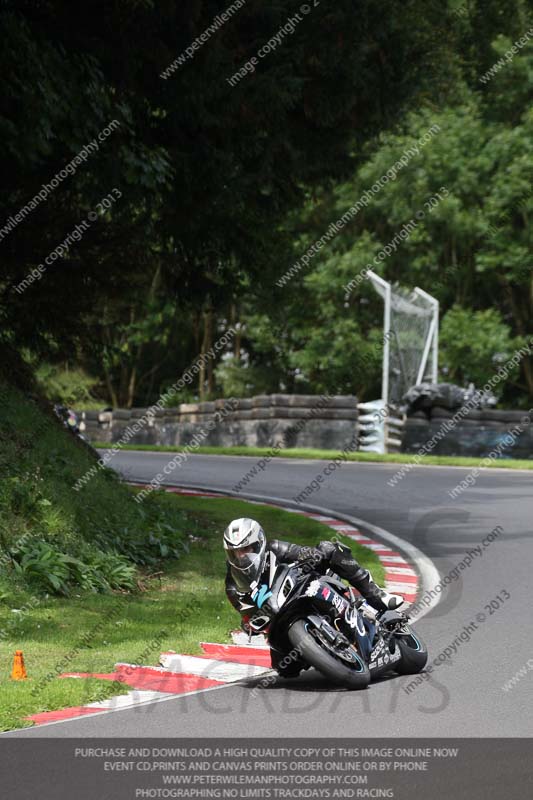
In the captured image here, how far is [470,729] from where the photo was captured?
6586 millimetres

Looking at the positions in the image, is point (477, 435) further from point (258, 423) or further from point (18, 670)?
point (18, 670)

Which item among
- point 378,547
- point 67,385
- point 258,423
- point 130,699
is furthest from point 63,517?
point 67,385

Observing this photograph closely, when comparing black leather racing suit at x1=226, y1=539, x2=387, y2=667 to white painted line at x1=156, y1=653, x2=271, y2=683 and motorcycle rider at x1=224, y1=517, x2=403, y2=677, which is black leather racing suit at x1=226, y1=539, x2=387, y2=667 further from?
white painted line at x1=156, y1=653, x2=271, y2=683

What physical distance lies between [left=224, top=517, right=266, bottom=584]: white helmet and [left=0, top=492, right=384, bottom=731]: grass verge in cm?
112

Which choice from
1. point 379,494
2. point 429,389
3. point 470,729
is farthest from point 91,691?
point 429,389

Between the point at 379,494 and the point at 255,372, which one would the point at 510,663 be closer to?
the point at 379,494

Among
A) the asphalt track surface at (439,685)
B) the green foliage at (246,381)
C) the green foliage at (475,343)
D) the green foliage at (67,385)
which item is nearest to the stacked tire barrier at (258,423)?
the green foliage at (67,385)

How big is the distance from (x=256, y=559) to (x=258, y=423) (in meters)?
23.8

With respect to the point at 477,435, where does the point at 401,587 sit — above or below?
above

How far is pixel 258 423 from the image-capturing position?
31406 millimetres

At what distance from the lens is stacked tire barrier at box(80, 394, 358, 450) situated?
29.4 metres

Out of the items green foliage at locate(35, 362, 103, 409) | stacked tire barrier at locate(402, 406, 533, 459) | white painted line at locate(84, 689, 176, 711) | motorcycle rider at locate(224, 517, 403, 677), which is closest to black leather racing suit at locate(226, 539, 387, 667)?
motorcycle rider at locate(224, 517, 403, 677)

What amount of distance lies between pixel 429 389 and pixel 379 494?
9.30 meters

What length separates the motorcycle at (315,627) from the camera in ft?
24.9
